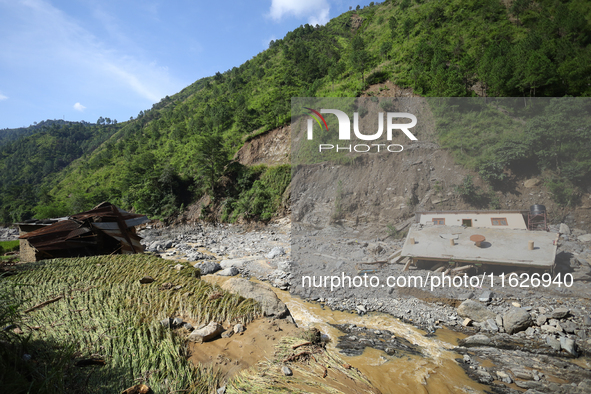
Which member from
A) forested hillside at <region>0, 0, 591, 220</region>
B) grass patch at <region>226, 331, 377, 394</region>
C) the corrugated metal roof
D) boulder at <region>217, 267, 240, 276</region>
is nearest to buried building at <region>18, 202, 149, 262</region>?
the corrugated metal roof

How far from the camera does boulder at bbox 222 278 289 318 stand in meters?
3.60

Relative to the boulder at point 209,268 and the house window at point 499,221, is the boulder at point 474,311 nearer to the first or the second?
the house window at point 499,221

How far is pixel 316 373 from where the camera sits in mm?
2412

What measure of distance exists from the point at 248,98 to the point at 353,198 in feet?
88.9

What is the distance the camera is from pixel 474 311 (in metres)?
6.09

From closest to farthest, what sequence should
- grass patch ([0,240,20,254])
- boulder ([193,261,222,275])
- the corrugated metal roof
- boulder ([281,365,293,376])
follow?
boulder ([281,365,293,376]) → the corrugated metal roof → boulder ([193,261,222,275]) → grass patch ([0,240,20,254])

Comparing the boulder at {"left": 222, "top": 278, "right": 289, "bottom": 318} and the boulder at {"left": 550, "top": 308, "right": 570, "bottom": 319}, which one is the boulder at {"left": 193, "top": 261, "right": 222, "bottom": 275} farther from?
the boulder at {"left": 550, "top": 308, "right": 570, "bottom": 319}

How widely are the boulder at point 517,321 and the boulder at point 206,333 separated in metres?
6.36

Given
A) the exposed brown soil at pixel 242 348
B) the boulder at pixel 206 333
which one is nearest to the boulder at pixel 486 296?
the exposed brown soil at pixel 242 348

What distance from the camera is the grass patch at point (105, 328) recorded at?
2.05 metres

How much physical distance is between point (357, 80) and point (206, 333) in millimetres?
27445

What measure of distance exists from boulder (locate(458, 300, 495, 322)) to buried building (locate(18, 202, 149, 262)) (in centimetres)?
946

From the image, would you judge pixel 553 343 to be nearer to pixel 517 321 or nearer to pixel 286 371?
pixel 517 321

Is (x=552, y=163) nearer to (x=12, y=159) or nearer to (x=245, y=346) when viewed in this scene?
(x=245, y=346)
